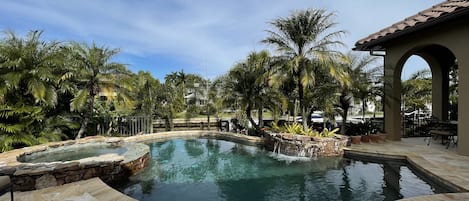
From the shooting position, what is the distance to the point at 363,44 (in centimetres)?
1220

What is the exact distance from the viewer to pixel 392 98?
11.8 metres

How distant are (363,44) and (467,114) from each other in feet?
16.7

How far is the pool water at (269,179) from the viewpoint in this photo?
20.7ft

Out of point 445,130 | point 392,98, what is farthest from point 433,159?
point 392,98

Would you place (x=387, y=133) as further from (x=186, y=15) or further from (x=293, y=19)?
(x=186, y=15)

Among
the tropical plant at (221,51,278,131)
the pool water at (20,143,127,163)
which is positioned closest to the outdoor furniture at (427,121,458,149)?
the tropical plant at (221,51,278,131)

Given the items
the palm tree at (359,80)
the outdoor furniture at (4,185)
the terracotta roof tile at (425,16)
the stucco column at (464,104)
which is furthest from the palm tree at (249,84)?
the outdoor furniture at (4,185)

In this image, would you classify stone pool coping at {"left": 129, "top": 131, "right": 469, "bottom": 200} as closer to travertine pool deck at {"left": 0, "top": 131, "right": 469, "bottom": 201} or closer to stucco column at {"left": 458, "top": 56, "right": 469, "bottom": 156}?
travertine pool deck at {"left": 0, "top": 131, "right": 469, "bottom": 201}

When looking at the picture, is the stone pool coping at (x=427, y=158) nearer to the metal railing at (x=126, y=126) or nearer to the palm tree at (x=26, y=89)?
the metal railing at (x=126, y=126)

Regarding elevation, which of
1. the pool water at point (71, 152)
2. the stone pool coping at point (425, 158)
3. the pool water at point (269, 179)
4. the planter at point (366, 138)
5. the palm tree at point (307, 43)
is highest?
the palm tree at point (307, 43)

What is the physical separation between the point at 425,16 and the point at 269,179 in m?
8.10

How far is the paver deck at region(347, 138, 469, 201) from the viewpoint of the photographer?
234 inches

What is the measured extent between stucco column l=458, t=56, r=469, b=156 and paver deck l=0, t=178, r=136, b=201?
9491 millimetres

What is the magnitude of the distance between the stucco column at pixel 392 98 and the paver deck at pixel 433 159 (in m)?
0.60
